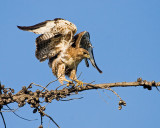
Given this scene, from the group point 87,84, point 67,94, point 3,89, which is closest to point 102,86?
point 87,84

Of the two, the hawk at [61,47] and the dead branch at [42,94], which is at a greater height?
the hawk at [61,47]

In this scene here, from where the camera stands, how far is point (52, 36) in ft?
21.7

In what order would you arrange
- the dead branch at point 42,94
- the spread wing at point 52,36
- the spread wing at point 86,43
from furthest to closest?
the spread wing at point 86,43, the spread wing at point 52,36, the dead branch at point 42,94

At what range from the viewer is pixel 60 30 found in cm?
666

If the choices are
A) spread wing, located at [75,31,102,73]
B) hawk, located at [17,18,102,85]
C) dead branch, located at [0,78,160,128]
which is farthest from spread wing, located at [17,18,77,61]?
dead branch, located at [0,78,160,128]

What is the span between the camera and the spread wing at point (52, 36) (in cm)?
639

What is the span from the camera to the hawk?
6504mm

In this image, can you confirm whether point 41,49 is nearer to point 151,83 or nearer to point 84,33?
point 84,33

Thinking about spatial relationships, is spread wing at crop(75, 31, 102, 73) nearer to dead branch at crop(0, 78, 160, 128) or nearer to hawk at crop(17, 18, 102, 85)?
hawk at crop(17, 18, 102, 85)

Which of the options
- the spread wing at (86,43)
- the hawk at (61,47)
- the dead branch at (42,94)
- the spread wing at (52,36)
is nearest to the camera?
the dead branch at (42,94)

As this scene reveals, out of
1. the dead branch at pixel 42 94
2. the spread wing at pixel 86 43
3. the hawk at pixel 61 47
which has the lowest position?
the dead branch at pixel 42 94

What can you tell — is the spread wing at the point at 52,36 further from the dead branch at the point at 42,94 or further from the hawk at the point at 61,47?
the dead branch at the point at 42,94

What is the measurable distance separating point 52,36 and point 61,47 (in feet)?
1.41

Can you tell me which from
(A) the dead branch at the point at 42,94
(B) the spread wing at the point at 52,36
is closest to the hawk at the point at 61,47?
(B) the spread wing at the point at 52,36
